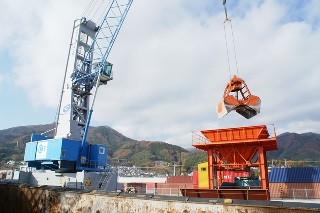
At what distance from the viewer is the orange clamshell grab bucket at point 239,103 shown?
1931 cm

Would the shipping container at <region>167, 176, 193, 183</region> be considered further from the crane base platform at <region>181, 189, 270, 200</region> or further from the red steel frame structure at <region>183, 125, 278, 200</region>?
the crane base platform at <region>181, 189, 270, 200</region>

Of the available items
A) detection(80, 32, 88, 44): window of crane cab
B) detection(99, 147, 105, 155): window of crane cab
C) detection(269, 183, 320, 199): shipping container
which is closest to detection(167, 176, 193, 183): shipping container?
detection(269, 183, 320, 199): shipping container

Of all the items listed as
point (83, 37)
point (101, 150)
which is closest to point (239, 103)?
point (101, 150)

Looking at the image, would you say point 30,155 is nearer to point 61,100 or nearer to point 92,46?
point 61,100

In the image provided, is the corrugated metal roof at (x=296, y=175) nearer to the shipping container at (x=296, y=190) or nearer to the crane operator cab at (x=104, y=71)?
the shipping container at (x=296, y=190)

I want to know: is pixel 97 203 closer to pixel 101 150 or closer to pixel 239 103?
pixel 239 103

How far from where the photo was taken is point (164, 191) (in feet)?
141

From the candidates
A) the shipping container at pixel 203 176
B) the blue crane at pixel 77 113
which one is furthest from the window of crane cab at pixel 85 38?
the shipping container at pixel 203 176

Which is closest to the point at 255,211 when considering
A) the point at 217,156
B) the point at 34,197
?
the point at 34,197

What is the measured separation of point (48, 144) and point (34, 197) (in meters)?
31.1

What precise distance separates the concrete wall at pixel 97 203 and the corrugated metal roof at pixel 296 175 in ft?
128

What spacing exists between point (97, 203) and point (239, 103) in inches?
666

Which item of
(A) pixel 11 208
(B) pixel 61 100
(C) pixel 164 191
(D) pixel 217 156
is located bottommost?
(C) pixel 164 191

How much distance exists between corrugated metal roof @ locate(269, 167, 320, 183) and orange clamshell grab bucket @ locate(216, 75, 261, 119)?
23060 mm
